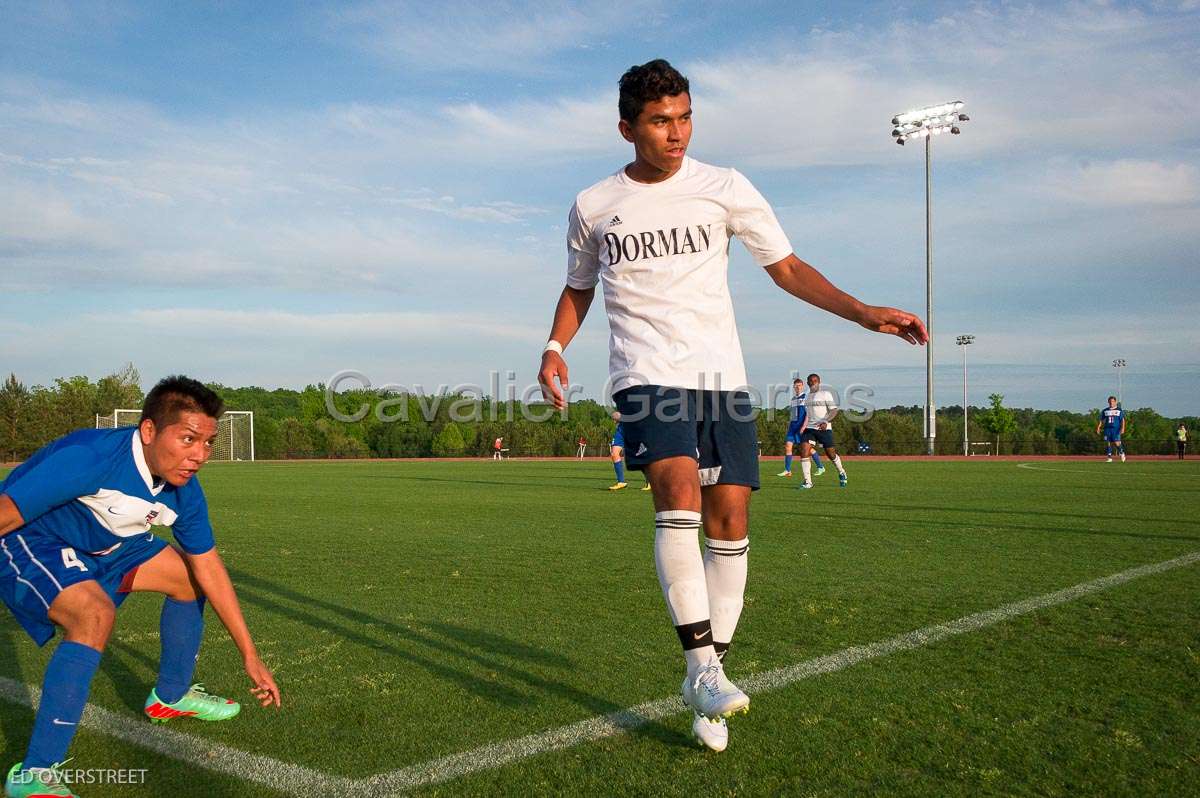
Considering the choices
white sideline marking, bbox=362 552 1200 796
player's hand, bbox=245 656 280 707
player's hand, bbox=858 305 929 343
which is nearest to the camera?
white sideline marking, bbox=362 552 1200 796

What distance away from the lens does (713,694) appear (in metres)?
2.90

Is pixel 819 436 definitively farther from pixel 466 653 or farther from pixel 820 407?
pixel 466 653

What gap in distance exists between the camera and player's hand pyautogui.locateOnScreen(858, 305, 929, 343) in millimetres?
3232

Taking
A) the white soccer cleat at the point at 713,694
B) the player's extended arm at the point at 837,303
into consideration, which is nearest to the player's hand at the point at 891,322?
the player's extended arm at the point at 837,303

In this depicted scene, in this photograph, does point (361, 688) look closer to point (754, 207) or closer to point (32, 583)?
point (32, 583)

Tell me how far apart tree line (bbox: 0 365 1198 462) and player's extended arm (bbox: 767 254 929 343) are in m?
42.5

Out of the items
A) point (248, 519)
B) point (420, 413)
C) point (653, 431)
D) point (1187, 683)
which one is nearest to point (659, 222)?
point (653, 431)

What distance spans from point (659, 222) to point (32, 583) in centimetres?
231

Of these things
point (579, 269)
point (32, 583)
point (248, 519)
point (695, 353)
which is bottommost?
point (248, 519)

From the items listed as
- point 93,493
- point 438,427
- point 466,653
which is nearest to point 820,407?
point 466,653

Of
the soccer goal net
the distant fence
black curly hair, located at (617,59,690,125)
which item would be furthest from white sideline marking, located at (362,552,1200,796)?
the soccer goal net

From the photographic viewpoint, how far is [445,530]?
10500mm

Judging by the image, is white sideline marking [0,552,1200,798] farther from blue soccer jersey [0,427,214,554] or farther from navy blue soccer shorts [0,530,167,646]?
blue soccer jersey [0,427,214,554]

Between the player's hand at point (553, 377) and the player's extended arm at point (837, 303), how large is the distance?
86 centimetres
